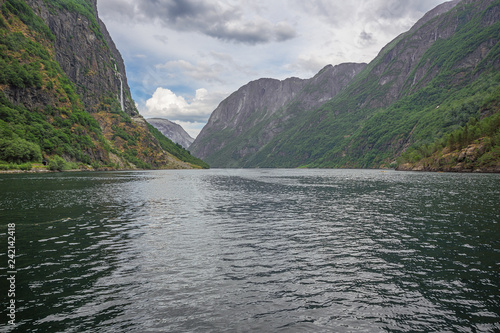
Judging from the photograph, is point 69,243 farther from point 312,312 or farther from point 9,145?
point 9,145

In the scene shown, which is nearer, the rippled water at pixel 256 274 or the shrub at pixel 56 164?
the rippled water at pixel 256 274

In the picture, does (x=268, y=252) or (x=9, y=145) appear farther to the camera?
(x=9, y=145)

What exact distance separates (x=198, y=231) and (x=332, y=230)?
1339 cm

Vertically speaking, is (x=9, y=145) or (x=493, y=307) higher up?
(x=9, y=145)

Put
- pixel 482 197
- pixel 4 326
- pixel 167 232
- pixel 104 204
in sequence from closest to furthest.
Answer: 1. pixel 4 326
2. pixel 167 232
3. pixel 104 204
4. pixel 482 197

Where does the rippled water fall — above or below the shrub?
below

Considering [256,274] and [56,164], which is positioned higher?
[56,164]

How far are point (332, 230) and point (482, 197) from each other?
36941mm

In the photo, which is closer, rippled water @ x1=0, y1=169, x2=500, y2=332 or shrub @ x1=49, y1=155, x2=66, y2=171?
rippled water @ x1=0, y1=169, x2=500, y2=332

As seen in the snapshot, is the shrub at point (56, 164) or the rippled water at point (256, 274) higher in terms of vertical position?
the shrub at point (56, 164)

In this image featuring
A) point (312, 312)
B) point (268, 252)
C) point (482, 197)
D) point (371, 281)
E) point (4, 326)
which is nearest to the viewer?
point (4, 326)

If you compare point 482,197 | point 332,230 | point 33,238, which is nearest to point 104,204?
point 33,238

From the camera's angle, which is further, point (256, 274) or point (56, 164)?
point (56, 164)

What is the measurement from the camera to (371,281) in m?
15.4
